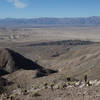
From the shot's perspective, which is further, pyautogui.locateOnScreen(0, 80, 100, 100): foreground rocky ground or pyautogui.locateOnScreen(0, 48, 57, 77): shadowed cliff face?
pyautogui.locateOnScreen(0, 48, 57, 77): shadowed cliff face

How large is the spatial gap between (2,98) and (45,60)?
63.8 m

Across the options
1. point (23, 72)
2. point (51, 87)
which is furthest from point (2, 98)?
point (23, 72)

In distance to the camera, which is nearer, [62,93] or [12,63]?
[62,93]

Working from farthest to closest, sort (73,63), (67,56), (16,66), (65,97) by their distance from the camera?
(67,56) → (73,63) → (16,66) → (65,97)

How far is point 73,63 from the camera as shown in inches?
2559

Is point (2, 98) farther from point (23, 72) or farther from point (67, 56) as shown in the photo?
point (67, 56)

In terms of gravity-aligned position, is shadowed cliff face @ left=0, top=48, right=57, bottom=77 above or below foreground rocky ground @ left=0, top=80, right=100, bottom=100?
below

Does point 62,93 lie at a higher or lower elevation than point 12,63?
higher

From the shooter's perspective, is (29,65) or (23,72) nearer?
(23,72)

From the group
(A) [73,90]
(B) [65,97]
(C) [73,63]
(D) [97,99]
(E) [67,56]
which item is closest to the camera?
(D) [97,99]

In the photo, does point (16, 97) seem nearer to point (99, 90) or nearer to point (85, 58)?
point (99, 90)

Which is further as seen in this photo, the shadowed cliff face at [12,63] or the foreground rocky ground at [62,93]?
the shadowed cliff face at [12,63]

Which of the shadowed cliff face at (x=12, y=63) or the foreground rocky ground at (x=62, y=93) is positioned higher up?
the foreground rocky ground at (x=62, y=93)

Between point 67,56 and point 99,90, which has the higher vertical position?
point 99,90
